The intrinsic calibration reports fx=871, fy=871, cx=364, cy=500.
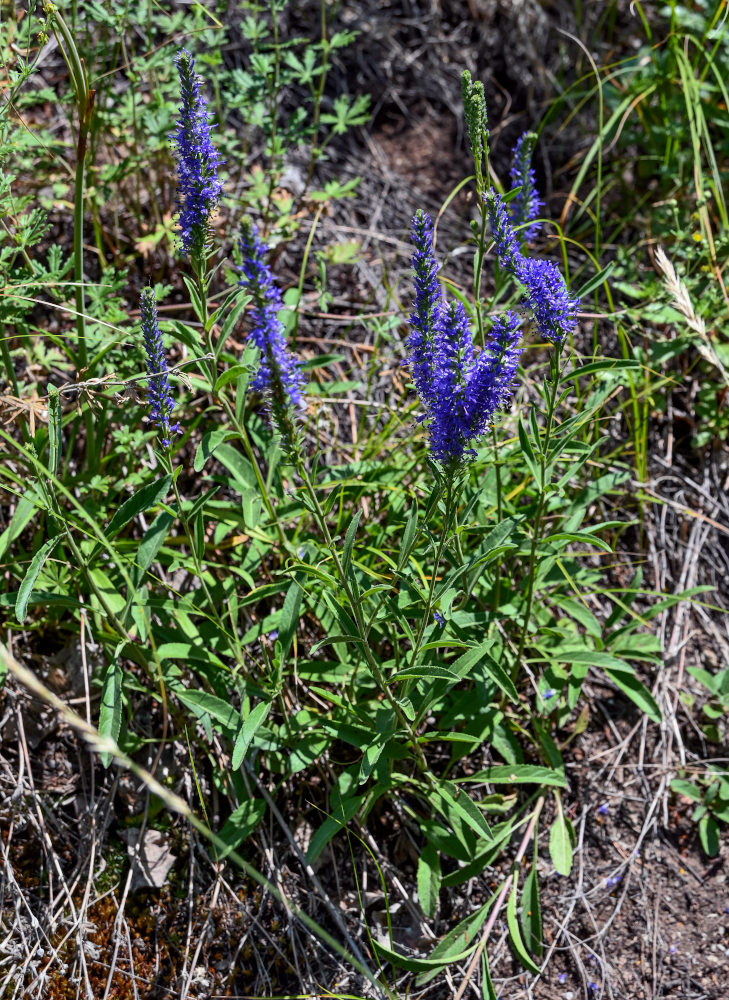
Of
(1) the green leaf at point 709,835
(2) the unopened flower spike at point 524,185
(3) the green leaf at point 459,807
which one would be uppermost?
(2) the unopened flower spike at point 524,185

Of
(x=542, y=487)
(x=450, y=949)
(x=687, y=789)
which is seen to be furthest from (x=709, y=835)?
(x=542, y=487)

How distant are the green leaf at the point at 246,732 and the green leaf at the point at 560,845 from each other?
3.95 feet

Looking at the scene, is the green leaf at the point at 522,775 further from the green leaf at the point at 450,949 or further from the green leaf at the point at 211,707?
the green leaf at the point at 211,707

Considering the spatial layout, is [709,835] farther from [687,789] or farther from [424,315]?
[424,315]

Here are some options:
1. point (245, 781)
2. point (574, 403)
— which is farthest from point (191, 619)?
point (574, 403)

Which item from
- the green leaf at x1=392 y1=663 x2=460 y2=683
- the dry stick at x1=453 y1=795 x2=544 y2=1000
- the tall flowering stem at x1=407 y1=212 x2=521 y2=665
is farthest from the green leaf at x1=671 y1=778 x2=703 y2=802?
the tall flowering stem at x1=407 y1=212 x2=521 y2=665

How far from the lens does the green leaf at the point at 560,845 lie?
119 inches

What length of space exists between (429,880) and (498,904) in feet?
1.02

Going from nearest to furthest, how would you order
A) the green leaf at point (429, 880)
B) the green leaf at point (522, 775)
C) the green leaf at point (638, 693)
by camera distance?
the green leaf at point (429, 880) < the green leaf at point (522, 775) < the green leaf at point (638, 693)

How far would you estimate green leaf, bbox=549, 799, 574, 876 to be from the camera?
3023 millimetres

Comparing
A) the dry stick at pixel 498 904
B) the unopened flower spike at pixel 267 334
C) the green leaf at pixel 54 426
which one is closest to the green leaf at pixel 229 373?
the unopened flower spike at pixel 267 334

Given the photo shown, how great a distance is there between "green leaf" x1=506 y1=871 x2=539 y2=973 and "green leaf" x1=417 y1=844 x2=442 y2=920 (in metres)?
0.27

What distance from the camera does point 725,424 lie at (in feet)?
13.5

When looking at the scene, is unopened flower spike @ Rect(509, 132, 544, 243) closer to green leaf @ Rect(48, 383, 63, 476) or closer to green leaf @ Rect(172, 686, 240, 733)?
green leaf @ Rect(48, 383, 63, 476)
